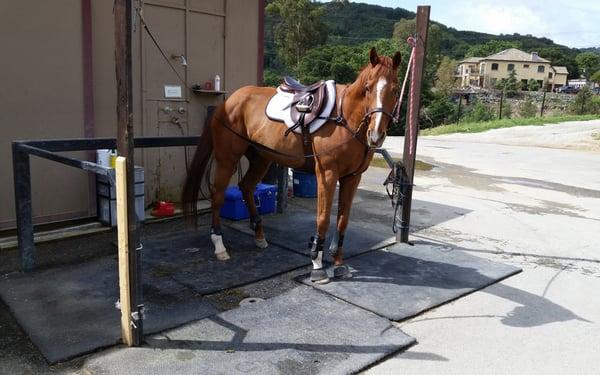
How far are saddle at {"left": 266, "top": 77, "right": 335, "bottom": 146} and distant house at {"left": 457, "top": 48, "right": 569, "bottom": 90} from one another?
94792mm

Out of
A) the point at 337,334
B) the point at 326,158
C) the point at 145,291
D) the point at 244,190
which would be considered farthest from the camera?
the point at 244,190

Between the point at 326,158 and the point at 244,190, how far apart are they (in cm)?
138

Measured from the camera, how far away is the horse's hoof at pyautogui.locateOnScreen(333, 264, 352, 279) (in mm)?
4047

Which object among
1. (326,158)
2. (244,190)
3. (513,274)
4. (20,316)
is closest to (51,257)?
(20,316)

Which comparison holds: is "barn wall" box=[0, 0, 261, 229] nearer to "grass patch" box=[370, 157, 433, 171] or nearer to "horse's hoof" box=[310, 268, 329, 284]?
"horse's hoof" box=[310, 268, 329, 284]

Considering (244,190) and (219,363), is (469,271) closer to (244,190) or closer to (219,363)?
(244,190)

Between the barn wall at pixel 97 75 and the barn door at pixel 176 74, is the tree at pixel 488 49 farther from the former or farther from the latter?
the barn door at pixel 176 74

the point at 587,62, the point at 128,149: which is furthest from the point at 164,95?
the point at 587,62

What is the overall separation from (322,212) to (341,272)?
1.81 feet

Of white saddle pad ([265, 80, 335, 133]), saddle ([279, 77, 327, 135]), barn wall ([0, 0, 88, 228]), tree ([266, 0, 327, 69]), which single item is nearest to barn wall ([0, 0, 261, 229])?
barn wall ([0, 0, 88, 228])

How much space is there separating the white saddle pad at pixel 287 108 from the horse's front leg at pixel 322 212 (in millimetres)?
364

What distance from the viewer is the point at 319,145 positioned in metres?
3.90

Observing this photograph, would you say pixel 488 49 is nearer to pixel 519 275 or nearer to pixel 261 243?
pixel 519 275

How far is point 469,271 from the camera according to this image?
14.3 feet
